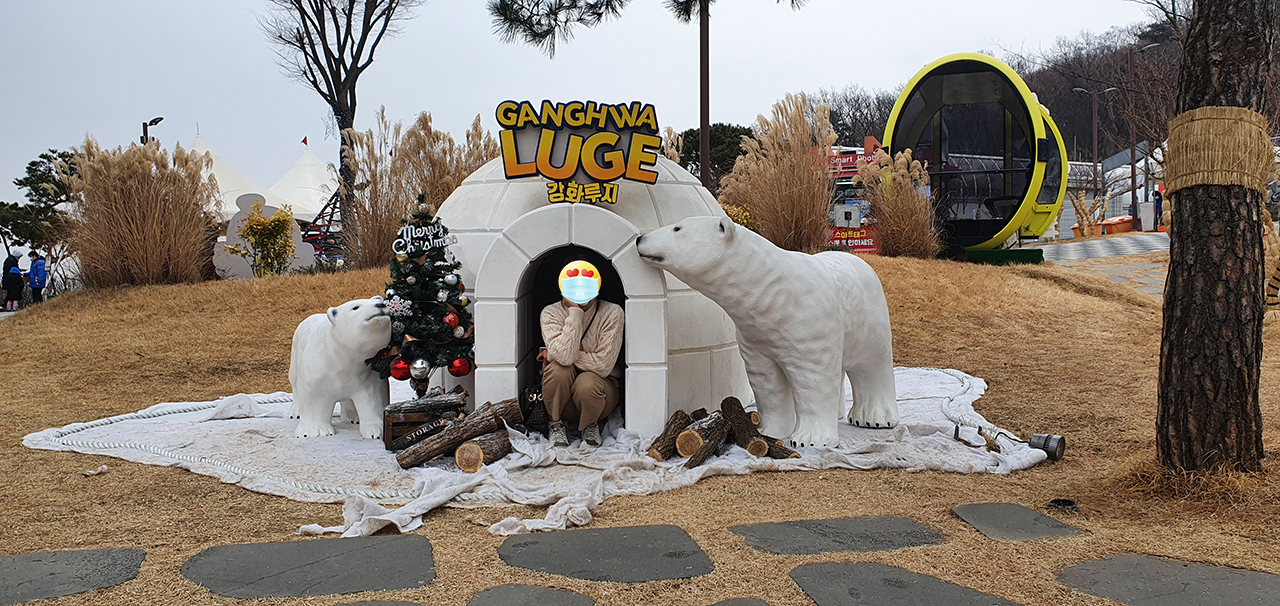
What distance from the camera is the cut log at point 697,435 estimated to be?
447cm

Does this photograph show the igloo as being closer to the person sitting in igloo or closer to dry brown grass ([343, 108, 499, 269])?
the person sitting in igloo

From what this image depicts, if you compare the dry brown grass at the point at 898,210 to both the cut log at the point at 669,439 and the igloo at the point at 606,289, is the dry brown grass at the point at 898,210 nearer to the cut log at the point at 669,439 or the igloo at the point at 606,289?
the igloo at the point at 606,289

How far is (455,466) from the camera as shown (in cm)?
443

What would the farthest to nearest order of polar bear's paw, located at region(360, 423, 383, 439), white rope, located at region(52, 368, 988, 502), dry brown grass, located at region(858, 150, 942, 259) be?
1. dry brown grass, located at region(858, 150, 942, 259)
2. polar bear's paw, located at region(360, 423, 383, 439)
3. white rope, located at region(52, 368, 988, 502)

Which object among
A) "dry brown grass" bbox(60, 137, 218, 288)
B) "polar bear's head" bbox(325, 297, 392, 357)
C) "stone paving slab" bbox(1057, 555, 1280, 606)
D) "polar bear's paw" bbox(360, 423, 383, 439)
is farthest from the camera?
"dry brown grass" bbox(60, 137, 218, 288)

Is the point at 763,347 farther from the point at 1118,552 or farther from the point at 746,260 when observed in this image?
the point at 1118,552

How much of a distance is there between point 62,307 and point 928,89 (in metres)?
13.0

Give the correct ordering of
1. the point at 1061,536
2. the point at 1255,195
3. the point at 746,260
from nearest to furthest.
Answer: the point at 1061,536, the point at 1255,195, the point at 746,260

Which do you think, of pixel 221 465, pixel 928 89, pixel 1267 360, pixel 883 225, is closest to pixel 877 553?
pixel 221 465

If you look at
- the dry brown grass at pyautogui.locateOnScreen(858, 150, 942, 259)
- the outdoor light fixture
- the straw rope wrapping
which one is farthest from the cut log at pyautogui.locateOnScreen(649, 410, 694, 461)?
the dry brown grass at pyautogui.locateOnScreen(858, 150, 942, 259)

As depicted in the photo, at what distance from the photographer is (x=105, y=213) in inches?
391

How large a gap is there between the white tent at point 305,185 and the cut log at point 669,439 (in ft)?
69.1

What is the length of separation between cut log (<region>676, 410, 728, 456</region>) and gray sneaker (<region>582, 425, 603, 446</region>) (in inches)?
19.5

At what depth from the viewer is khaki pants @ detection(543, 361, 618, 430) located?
4730 mm
